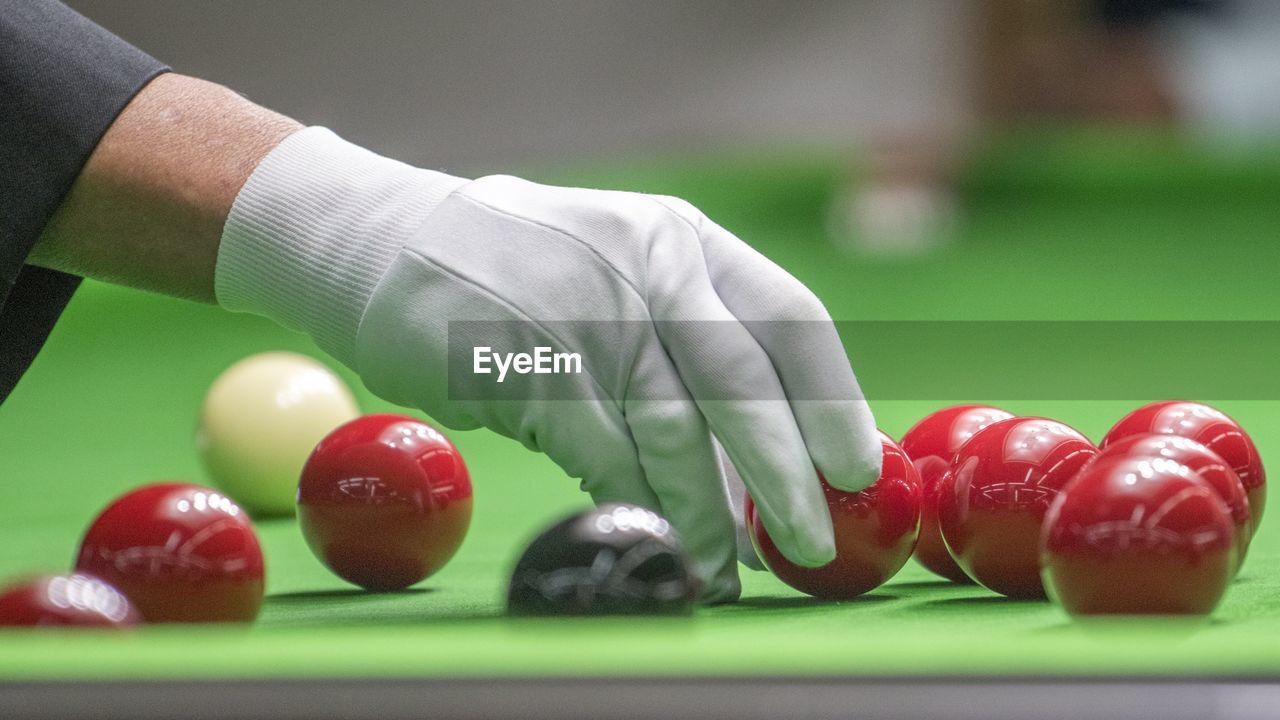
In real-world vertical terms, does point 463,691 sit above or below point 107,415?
above

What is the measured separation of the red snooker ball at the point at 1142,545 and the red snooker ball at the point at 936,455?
0.40 m

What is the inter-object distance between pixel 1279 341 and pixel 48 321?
3455 mm

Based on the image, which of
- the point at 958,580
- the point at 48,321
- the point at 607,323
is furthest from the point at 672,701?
the point at 48,321

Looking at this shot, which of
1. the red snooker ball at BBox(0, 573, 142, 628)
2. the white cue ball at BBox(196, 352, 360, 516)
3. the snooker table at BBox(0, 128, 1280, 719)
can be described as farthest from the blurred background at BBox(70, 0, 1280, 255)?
the red snooker ball at BBox(0, 573, 142, 628)

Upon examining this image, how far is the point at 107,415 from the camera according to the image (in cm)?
350

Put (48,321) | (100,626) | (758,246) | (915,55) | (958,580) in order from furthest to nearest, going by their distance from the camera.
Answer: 1. (915,55)
2. (758,246)
3. (48,321)
4. (958,580)
5. (100,626)

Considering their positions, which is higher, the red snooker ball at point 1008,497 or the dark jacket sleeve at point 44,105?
the dark jacket sleeve at point 44,105

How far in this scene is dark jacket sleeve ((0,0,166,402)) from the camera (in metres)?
1.75

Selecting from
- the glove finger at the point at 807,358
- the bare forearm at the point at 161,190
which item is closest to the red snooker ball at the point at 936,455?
the glove finger at the point at 807,358

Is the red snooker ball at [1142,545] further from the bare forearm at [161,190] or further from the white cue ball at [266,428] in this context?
the white cue ball at [266,428]

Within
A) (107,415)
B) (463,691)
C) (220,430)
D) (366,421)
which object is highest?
(463,691)

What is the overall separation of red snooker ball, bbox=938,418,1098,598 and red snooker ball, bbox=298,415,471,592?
56cm

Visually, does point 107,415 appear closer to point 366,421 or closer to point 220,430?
point 220,430

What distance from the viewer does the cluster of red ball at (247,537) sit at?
116cm
